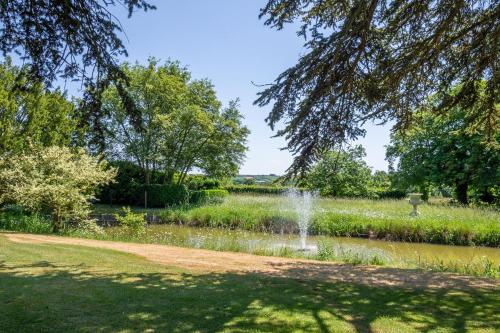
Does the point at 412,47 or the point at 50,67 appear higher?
the point at 412,47

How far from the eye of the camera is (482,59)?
6.44 metres

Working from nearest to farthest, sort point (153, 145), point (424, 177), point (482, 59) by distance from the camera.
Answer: point (482, 59) < point (153, 145) < point (424, 177)

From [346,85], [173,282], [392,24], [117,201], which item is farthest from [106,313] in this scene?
[117,201]

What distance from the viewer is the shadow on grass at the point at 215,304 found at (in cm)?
420

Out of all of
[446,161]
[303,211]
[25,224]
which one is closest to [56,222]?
[25,224]

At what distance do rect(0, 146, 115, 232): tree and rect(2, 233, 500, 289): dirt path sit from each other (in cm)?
254

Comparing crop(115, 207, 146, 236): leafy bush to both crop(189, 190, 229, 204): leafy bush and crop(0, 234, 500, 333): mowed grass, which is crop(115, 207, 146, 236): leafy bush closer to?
crop(0, 234, 500, 333): mowed grass

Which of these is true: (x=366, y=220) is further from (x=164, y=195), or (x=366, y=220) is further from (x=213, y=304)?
(x=164, y=195)

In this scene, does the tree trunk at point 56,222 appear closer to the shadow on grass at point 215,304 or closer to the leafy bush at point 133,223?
the leafy bush at point 133,223

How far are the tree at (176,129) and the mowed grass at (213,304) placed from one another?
20439mm

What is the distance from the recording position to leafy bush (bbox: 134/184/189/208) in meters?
26.5

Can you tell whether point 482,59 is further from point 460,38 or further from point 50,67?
point 50,67

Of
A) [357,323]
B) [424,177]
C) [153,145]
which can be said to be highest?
[153,145]

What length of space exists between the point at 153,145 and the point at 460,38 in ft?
76.5
